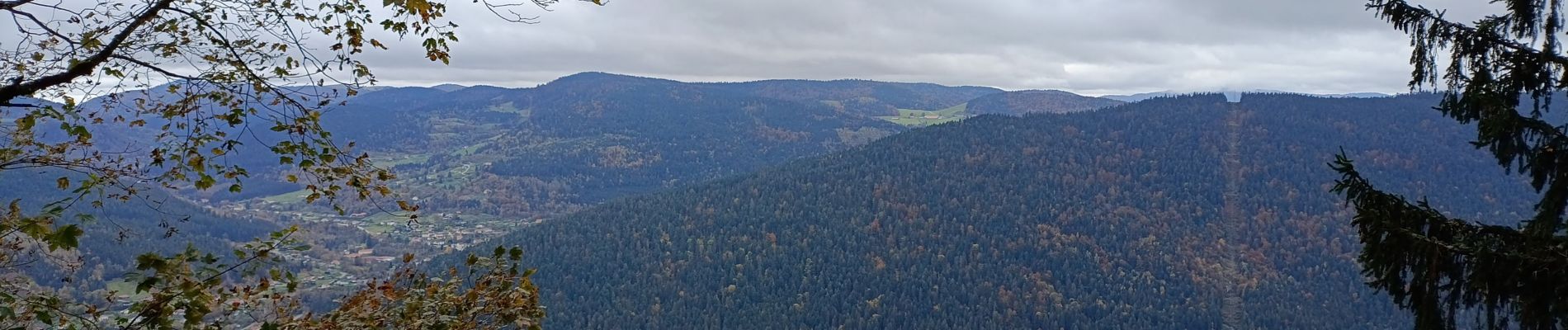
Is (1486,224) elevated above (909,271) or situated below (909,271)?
above

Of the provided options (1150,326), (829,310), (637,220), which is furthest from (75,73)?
(637,220)

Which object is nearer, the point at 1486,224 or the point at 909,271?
the point at 1486,224

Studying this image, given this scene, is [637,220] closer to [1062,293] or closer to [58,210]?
[1062,293]

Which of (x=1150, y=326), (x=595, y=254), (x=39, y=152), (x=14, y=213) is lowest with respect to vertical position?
(x=1150, y=326)

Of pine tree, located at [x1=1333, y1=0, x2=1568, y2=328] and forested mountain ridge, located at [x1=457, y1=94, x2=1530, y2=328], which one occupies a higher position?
pine tree, located at [x1=1333, y1=0, x2=1568, y2=328]

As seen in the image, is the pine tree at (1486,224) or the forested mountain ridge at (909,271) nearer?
the pine tree at (1486,224)

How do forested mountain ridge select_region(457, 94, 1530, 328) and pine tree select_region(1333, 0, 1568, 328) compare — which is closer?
pine tree select_region(1333, 0, 1568, 328)

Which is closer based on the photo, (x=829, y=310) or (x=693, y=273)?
(x=829, y=310)

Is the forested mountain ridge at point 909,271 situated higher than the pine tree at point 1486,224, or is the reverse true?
the pine tree at point 1486,224
